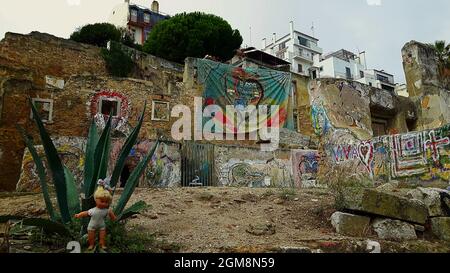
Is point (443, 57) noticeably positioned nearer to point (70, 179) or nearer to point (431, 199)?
point (431, 199)

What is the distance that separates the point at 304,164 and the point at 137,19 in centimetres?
2820

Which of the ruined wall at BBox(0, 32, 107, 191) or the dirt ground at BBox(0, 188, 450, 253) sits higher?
the ruined wall at BBox(0, 32, 107, 191)

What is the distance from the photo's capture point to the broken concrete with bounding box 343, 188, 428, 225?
445 cm

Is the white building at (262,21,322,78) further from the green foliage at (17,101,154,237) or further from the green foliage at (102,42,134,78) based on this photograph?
the green foliage at (17,101,154,237)

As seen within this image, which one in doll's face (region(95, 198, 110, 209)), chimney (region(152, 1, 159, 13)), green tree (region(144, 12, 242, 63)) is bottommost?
doll's face (region(95, 198, 110, 209))

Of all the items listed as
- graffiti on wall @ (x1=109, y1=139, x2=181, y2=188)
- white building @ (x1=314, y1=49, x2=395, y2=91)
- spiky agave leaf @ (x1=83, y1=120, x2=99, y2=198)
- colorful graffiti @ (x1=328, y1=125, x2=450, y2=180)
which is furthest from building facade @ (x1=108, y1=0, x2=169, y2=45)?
spiky agave leaf @ (x1=83, y1=120, x2=99, y2=198)

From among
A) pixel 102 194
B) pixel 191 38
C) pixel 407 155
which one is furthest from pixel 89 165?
pixel 191 38

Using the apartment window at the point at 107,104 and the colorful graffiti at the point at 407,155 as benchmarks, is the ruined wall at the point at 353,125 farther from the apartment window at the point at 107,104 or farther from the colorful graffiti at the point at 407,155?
the apartment window at the point at 107,104

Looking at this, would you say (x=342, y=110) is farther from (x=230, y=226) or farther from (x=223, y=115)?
(x=230, y=226)

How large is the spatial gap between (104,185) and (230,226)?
1.92 meters

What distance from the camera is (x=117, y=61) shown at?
61.8 ft

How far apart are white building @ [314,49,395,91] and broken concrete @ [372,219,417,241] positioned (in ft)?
119

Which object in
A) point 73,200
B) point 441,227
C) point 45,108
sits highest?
point 45,108

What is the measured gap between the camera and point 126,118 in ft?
47.5
